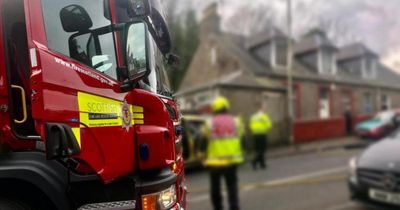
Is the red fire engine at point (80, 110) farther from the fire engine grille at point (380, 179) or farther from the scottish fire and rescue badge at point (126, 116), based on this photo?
the fire engine grille at point (380, 179)

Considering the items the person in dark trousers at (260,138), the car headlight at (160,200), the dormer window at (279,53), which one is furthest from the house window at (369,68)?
the car headlight at (160,200)

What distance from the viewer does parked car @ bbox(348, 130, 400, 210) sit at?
5.59 m

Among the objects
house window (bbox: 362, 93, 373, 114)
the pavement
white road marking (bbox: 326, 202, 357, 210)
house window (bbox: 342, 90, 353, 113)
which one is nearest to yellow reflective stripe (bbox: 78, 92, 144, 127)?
white road marking (bbox: 326, 202, 357, 210)

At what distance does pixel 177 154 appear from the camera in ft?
10.7

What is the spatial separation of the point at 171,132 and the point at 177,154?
1.19 ft

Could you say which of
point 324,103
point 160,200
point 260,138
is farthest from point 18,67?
point 324,103

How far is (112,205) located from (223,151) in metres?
3.38

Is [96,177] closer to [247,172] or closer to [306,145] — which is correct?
[247,172]

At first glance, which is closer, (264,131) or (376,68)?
(264,131)

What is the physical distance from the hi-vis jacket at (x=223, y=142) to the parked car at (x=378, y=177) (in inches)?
71.2

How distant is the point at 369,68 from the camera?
→ 27391mm

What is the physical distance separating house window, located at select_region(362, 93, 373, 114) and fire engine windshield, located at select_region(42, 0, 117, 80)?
2566cm

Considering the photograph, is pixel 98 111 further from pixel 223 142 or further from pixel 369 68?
pixel 369 68

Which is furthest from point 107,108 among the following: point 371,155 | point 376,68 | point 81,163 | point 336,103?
point 376,68
